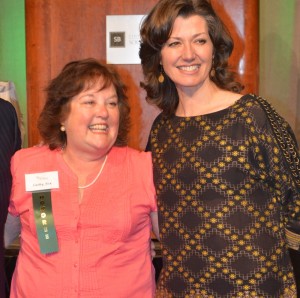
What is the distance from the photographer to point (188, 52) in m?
1.68

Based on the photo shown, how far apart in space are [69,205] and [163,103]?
565 millimetres

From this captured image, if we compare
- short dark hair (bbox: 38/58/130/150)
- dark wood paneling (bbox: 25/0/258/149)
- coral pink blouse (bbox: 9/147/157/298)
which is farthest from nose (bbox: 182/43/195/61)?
dark wood paneling (bbox: 25/0/258/149)

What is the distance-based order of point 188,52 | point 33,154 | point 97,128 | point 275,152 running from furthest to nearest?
1. point 33,154
2. point 97,128
3. point 188,52
4. point 275,152

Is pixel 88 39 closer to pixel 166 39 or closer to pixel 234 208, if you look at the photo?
pixel 166 39

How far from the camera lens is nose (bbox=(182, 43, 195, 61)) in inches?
66.1

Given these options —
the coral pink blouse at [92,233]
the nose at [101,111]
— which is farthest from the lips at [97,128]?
the coral pink blouse at [92,233]

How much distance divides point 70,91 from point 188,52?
0.48m

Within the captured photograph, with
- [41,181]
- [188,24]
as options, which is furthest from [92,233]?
[188,24]

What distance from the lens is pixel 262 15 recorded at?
3.27 m

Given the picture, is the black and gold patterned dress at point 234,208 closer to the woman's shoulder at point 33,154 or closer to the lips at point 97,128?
the lips at point 97,128

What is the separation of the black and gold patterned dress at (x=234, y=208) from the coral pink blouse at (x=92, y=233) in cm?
18

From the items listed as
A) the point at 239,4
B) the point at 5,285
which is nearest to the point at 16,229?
the point at 5,285

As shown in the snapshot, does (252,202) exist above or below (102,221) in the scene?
above

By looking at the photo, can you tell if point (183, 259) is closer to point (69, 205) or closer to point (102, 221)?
point (102, 221)
